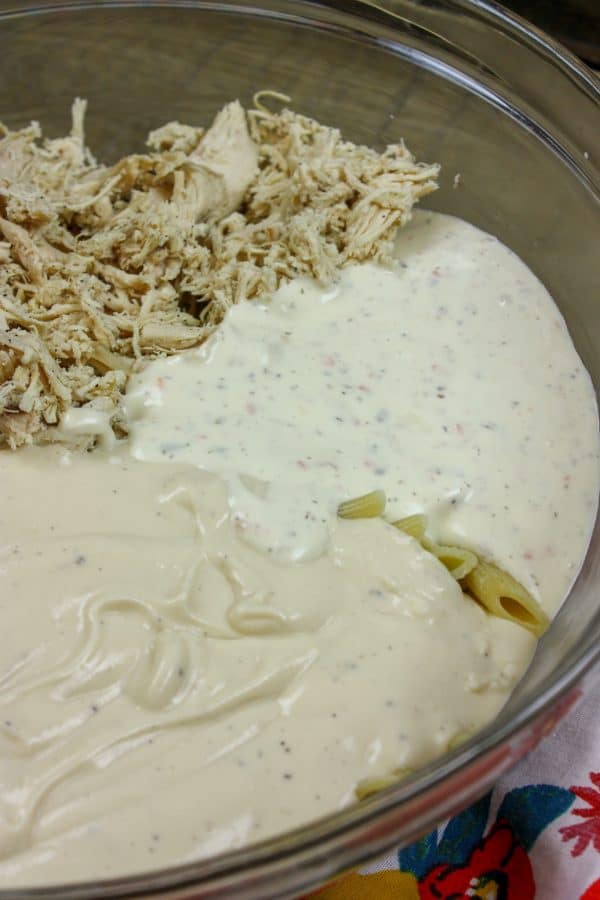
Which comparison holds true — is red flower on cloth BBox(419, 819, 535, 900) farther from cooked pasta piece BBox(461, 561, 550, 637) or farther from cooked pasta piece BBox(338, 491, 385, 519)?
cooked pasta piece BBox(338, 491, 385, 519)

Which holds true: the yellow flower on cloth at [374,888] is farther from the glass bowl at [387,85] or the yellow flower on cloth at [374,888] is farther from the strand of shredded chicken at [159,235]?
the strand of shredded chicken at [159,235]

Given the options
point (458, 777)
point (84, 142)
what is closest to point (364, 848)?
point (458, 777)

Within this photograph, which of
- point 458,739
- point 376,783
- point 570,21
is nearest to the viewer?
point 376,783

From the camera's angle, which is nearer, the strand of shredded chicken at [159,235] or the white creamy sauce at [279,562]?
the white creamy sauce at [279,562]

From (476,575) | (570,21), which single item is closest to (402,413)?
(476,575)

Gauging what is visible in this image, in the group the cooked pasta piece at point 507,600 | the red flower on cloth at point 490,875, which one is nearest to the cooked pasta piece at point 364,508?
the cooked pasta piece at point 507,600

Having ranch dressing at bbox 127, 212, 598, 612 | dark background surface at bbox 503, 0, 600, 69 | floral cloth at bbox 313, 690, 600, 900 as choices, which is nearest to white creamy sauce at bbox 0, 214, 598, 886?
ranch dressing at bbox 127, 212, 598, 612

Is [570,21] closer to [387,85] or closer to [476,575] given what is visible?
[387,85]
